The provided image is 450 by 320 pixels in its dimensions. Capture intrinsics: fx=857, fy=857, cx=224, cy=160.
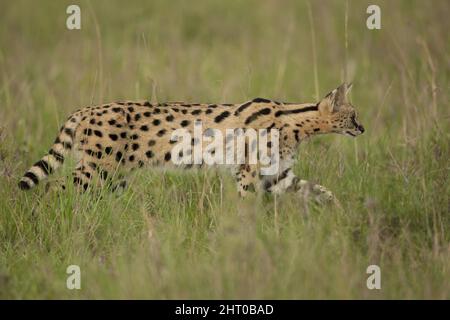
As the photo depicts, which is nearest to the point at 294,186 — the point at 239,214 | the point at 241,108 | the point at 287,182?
the point at 287,182

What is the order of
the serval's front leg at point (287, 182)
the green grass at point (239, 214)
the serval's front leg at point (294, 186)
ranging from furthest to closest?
the serval's front leg at point (287, 182) → the serval's front leg at point (294, 186) → the green grass at point (239, 214)

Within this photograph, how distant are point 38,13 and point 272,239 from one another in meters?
8.22

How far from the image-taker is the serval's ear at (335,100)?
680 centimetres

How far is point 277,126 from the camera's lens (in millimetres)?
6797

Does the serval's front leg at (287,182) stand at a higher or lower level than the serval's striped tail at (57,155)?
lower

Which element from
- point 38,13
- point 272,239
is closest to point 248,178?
point 272,239

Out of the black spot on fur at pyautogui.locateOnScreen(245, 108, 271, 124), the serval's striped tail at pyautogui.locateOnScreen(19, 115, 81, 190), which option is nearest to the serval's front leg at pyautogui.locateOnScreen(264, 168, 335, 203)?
the black spot on fur at pyautogui.locateOnScreen(245, 108, 271, 124)

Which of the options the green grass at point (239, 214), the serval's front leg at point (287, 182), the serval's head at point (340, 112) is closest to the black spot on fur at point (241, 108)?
the green grass at point (239, 214)

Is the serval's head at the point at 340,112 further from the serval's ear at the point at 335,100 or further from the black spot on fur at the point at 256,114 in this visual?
the black spot on fur at the point at 256,114

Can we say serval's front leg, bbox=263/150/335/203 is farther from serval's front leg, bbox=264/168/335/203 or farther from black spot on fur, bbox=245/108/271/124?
black spot on fur, bbox=245/108/271/124

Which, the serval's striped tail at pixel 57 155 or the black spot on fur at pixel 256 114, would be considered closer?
the serval's striped tail at pixel 57 155

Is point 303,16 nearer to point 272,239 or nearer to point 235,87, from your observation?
point 235,87

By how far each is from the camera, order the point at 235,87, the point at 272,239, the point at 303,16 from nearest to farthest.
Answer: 1. the point at 272,239
2. the point at 235,87
3. the point at 303,16

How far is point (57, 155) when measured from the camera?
6453mm
